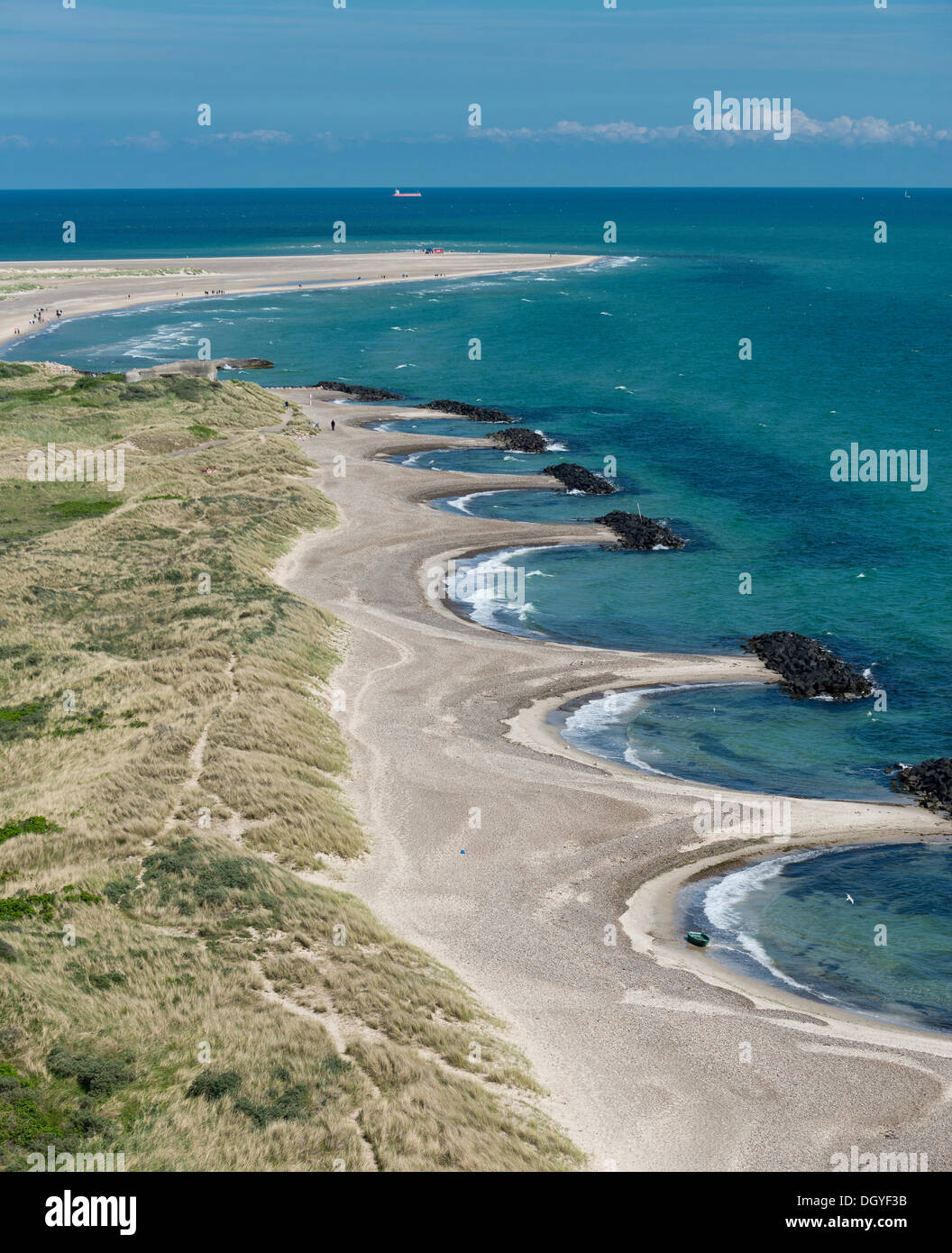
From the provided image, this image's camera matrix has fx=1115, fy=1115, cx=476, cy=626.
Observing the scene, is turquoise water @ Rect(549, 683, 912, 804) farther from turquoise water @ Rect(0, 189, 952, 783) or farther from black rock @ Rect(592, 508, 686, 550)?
black rock @ Rect(592, 508, 686, 550)

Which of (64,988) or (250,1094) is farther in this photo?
(64,988)

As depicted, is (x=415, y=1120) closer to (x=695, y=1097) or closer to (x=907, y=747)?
(x=695, y=1097)

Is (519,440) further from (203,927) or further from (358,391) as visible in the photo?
(203,927)

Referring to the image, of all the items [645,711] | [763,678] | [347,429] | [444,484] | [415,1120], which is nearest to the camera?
[415,1120]

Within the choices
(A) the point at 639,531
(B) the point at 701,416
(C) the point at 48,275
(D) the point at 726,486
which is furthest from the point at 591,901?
(C) the point at 48,275

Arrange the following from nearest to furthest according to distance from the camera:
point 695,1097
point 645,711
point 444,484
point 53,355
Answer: point 695,1097 → point 645,711 → point 444,484 → point 53,355

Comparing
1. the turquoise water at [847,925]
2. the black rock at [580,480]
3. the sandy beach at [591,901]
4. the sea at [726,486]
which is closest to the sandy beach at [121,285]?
the sea at [726,486]

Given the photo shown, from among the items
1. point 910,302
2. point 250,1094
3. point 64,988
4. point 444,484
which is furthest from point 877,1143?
point 910,302

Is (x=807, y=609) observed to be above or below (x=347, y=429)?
below
